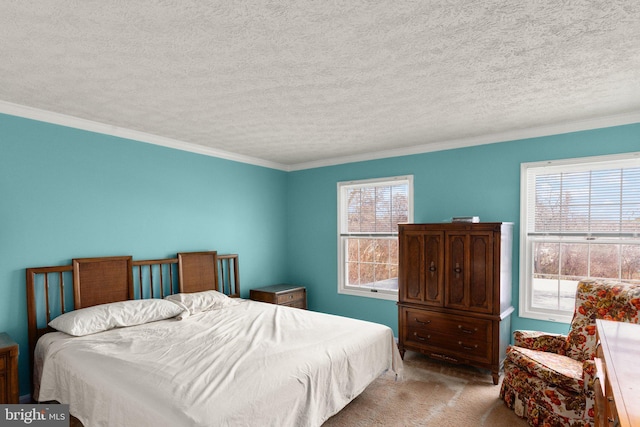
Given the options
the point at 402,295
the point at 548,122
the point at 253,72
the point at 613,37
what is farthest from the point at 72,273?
the point at 548,122

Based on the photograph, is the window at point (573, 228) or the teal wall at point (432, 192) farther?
the teal wall at point (432, 192)

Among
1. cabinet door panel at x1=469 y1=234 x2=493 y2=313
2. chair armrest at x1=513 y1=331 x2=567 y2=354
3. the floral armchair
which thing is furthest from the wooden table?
cabinet door panel at x1=469 y1=234 x2=493 y2=313

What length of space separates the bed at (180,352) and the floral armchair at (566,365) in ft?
3.31

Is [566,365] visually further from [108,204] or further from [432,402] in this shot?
[108,204]

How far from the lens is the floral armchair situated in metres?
2.44

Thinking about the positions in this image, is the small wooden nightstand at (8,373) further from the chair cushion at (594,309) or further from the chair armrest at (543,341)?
the chair cushion at (594,309)

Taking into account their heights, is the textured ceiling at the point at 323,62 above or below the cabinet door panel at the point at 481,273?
above

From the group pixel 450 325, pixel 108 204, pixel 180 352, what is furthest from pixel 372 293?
pixel 108 204

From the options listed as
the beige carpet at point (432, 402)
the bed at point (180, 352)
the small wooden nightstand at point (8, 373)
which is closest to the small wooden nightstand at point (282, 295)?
the bed at point (180, 352)

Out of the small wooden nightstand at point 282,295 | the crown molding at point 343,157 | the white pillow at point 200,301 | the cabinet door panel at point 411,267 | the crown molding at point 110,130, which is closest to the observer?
the crown molding at point 110,130

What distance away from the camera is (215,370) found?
7.10ft

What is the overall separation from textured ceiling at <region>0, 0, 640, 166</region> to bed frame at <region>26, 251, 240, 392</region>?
4.67ft

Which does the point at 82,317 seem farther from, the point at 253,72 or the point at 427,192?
the point at 427,192

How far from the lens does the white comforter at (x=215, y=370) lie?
1856 millimetres
